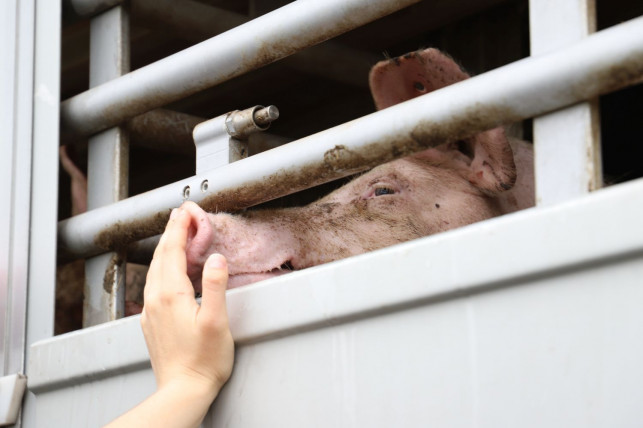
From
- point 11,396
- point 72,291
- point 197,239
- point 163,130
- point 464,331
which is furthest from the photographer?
point 72,291

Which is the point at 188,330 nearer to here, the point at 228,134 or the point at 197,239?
the point at 197,239

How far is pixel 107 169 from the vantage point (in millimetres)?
2078

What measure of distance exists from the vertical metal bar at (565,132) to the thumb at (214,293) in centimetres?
49

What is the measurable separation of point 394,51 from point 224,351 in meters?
2.91

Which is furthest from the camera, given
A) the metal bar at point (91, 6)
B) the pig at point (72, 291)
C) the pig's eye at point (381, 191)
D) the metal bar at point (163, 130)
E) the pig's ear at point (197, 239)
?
the pig at point (72, 291)

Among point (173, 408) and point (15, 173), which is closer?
point (173, 408)

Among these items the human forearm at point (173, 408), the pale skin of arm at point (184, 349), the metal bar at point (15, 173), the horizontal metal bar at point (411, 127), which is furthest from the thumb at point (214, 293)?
the metal bar at point (15, 173)

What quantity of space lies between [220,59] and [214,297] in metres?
0.56

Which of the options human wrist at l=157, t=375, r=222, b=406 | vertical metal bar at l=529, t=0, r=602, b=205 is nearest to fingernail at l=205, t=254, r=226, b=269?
human wrist at l=157, t=375, r=222, b=406

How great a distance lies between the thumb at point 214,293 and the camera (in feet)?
4.49

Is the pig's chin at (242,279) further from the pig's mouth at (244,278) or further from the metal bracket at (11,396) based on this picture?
the metal bracket at (11,396)

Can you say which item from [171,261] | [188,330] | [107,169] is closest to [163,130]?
[107,169]

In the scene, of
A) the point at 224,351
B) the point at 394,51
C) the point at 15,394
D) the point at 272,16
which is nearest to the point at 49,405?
the point at 15,394

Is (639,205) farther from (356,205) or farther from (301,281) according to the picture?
(356,205)
